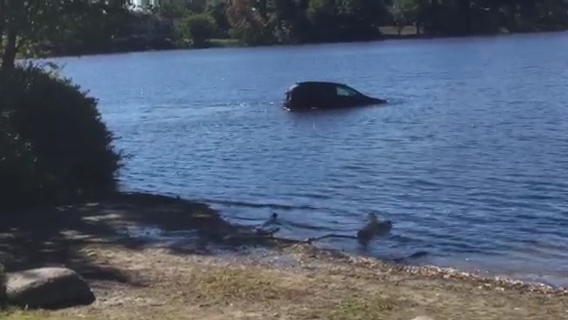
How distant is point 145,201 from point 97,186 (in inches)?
68.4

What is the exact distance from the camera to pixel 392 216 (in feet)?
76.9

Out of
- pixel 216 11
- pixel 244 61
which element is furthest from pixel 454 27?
pixel 244 61

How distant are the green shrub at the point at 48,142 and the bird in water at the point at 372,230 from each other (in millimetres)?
6237

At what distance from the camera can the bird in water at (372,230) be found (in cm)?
2052

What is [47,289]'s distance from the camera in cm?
1371

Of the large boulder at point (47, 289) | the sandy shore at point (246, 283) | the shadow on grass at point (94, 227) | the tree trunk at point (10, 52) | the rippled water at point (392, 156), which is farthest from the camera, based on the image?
the tree trunk at point (10, 52)

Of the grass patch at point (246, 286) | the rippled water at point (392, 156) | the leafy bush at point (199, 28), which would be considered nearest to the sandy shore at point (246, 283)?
the grass patch at point (246, 286)

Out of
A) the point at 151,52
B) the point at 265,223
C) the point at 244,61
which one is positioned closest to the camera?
the point at 265,223

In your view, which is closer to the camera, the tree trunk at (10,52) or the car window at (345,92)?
the tree trunk at (10,52)

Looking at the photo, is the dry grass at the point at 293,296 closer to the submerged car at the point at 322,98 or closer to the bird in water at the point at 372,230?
the bird in water at the point at 372,230

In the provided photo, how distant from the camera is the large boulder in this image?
13.5 meters

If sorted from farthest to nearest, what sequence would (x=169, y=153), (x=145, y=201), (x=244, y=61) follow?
(x=244, y=61)
(x=169, y=153)
(x=145, y=201)

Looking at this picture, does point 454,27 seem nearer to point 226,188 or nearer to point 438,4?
point 438,4

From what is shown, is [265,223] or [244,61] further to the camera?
[244,61]
